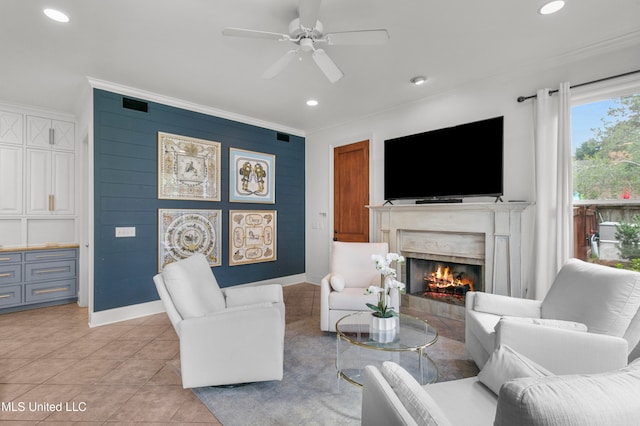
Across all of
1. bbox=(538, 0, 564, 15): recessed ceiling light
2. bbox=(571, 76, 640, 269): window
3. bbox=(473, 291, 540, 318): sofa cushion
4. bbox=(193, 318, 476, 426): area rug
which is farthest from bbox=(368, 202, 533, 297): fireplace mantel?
bbox=(538, 0, 564, 15): recessed ceiling light

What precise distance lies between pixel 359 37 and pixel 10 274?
194 inches

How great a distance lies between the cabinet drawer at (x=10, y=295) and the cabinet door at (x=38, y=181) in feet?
3.35

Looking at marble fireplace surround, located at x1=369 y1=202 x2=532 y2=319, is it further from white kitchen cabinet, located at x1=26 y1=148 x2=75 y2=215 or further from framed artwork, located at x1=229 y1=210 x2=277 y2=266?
white kitchen cabinet, located at x1=26 y1=148 x2=75 y2=215

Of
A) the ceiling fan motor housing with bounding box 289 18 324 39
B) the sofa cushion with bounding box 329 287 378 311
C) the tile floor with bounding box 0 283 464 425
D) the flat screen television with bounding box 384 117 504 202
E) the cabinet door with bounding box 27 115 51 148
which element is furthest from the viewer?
the cabinet door with bounding box 27 115 51 148

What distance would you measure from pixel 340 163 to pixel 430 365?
335 centimetres

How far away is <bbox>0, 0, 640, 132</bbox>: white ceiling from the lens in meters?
2.22

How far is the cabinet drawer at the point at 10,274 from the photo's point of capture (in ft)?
12.4

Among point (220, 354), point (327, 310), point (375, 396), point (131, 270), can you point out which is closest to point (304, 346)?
point (327, 310)

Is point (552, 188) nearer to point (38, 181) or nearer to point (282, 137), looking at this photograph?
point (282, 137)

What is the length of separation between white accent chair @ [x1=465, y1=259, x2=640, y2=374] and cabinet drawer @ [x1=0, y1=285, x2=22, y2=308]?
17.2 feet

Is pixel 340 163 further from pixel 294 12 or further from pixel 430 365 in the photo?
pixel 430 365

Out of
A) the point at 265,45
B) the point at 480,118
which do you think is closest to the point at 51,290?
the point at 265,45

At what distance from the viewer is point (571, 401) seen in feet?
2.01

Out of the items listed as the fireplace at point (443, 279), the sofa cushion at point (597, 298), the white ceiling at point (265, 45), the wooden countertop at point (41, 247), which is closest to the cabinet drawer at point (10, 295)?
the wooden countertop at point (41, 247)
